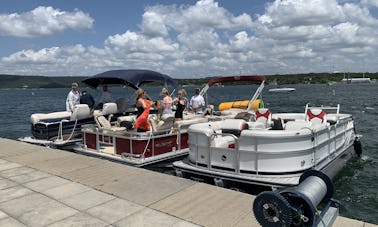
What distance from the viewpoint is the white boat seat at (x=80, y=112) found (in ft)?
36.3

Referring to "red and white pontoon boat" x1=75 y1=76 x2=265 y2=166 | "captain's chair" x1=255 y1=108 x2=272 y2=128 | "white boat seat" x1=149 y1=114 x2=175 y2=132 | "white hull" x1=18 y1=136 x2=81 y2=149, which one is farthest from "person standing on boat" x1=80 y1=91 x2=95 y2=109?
"captain's chair" x1=255 y1=108 x2=272 y2=128

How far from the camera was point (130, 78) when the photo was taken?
36.6 ft

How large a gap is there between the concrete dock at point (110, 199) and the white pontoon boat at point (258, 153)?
1.36m

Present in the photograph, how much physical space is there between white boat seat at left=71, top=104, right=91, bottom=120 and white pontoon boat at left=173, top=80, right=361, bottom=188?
473 centimetres

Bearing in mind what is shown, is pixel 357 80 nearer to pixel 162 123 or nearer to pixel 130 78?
pixel 130 78

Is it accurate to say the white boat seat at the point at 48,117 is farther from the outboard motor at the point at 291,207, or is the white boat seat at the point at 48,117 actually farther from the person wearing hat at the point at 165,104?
the outboard motor at the point at 291,207

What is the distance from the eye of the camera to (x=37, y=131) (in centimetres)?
1109

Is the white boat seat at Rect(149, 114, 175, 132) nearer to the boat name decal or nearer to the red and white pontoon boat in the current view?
the red and white pontoon boat

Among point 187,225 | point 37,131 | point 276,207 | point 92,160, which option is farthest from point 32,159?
point 276,207

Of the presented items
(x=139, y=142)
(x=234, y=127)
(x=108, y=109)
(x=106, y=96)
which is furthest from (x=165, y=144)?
(x=106, y=96)

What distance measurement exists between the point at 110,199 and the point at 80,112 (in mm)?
6625

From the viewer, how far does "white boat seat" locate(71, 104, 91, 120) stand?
11.1 meters

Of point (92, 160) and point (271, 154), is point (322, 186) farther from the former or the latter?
point (92, 160)

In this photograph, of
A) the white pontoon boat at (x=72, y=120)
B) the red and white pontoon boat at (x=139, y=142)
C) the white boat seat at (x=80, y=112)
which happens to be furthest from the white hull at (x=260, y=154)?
the white boat seat at (x=80, y=112)
